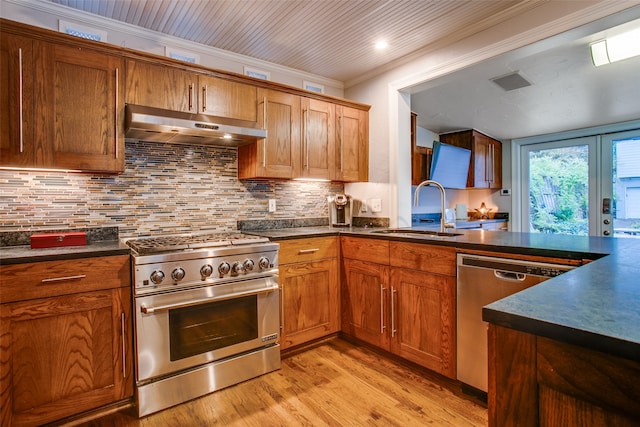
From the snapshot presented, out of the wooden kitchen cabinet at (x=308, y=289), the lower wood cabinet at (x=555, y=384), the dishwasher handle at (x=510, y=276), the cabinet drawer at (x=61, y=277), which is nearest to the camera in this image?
the lower wood cabinet at (x=555, y=384)

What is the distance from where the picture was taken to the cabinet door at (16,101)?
178cm

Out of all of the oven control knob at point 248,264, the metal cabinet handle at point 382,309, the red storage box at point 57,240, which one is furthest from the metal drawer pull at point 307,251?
the red storage box at point 57,240

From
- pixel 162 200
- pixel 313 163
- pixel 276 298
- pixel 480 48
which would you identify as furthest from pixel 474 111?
pixel 162 200

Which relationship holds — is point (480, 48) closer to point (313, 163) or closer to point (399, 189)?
point (399, 189)

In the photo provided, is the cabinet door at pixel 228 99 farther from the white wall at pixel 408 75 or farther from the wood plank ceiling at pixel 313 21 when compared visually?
the white wall at pixel 408 75

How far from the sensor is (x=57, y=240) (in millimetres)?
1923

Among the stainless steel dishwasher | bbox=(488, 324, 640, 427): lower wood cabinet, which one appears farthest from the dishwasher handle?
bbox=(488, 324, 640, 427): lower wood cabinet

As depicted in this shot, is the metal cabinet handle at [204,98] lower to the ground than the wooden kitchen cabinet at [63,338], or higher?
higher

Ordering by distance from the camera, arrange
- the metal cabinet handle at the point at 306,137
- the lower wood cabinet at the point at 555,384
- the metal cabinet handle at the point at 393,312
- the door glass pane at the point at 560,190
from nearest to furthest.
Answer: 1. the lower wood cabinet at the point at 555,384
2. the metal cabinet handle at the point at 393,312
3. the metal cabinet handle at the point at 306,137
4. the door glass pane at the point at 560,190

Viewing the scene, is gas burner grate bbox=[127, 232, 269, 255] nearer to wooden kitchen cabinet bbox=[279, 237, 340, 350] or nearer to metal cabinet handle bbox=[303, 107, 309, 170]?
wooden kitchen cabinet bbox=[279, 237, 340, 350]

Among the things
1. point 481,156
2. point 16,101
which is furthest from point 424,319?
point 481,156

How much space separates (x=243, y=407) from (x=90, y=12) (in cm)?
264

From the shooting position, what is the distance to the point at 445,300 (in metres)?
2.07

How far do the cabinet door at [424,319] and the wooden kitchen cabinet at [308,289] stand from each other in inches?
21.5
